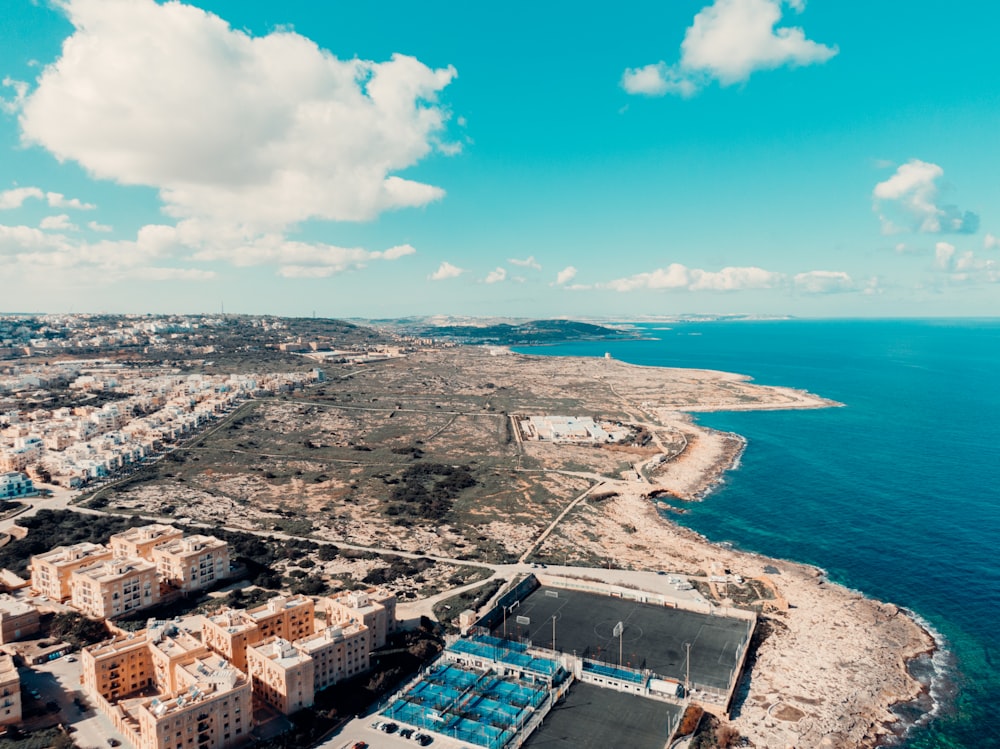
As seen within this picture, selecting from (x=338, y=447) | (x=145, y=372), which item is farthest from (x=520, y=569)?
(x=145, y=372)

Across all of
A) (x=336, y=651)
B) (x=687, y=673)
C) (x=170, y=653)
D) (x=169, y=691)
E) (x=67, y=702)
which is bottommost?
(x=687, y=673)

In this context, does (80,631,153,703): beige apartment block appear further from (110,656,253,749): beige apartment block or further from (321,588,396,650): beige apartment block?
(321,588,396,650): beige apartment block

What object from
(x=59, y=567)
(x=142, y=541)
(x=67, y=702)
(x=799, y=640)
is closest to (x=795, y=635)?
(x=799, y=640)

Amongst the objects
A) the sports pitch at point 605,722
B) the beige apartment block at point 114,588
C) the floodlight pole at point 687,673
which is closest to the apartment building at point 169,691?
the beige apartment block at point 114,588

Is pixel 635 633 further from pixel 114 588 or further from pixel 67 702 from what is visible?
pixel 114 588

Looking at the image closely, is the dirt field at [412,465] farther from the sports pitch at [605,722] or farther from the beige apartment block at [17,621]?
the beige apartment block at [17,621]

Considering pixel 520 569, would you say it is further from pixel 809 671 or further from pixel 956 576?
pixel 956 576
